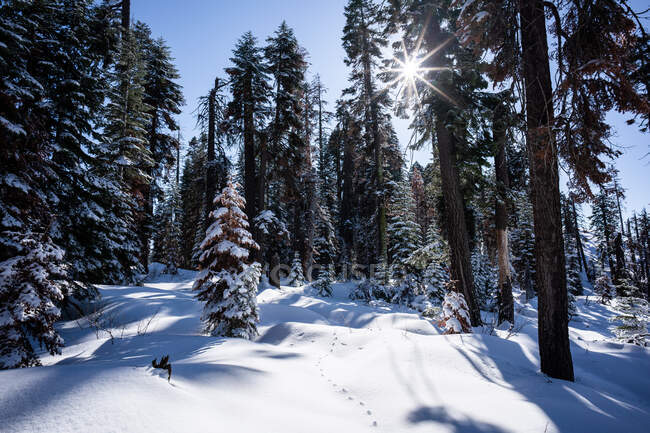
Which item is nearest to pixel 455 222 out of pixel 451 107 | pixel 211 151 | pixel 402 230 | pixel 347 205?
pixel 451 107

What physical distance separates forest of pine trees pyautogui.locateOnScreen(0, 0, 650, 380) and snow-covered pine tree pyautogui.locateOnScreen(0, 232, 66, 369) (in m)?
0.02

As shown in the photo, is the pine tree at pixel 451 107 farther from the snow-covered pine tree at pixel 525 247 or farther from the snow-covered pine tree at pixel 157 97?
the snow-covered pine tree at pixel 525 247

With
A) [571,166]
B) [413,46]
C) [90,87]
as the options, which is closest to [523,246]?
[413,46]

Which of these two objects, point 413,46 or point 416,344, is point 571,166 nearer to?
point 416,344

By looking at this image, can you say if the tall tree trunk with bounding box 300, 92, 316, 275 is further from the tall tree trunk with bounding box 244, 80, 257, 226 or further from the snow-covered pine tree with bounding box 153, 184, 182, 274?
the snow-covered pine tree with bounding box 153, 184, 182, 274

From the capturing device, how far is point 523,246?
29609mm

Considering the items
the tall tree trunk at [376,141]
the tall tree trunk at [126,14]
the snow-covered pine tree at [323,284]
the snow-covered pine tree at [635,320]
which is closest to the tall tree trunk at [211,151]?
the tall tree trunk at [126,14]

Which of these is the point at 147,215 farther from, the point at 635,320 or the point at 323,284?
the point at 635,320

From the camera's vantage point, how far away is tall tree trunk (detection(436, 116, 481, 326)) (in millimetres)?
7758

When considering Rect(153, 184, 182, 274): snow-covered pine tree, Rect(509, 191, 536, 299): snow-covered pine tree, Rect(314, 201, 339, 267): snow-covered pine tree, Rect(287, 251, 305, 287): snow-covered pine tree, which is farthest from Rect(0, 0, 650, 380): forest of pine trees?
Rect(153, 184, 182, 274): snow-covered pine tree

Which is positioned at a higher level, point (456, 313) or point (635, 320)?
point (456, 313)

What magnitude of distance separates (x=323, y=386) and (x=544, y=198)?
4.33 meters

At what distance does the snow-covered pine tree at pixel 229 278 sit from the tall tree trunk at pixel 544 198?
18.1ft

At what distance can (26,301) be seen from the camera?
4.09 meters
